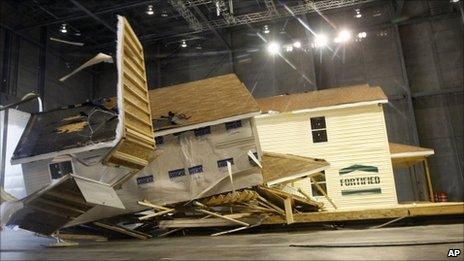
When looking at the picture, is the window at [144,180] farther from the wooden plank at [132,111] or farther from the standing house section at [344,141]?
the standing house section at [344,141]

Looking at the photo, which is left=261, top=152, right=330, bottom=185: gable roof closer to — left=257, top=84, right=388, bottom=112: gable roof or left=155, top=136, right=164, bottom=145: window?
left=155, top=136, right=164, bottom=145: window

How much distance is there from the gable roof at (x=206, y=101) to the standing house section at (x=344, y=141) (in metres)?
5.30

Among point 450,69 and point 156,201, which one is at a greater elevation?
point 450,69

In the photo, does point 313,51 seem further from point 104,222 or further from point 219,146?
point 104,222

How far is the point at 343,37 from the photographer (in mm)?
24828

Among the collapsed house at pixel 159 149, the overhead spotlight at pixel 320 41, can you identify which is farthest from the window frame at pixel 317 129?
the overhead spotlight at pixel 320 41

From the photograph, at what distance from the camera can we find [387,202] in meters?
16.5

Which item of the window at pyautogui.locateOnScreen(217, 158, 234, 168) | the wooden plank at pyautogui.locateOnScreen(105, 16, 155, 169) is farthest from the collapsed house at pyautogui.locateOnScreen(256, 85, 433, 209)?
the wooden plank at pyautogui.locateOnScreen(105, 16, 155, 169)

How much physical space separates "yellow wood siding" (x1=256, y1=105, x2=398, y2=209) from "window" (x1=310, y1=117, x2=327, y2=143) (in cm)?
19

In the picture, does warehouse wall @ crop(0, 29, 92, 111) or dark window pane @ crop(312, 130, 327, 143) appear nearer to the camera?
dark window pane @ crop(312, 130, 327, 143)

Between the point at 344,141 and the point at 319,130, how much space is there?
1392mm

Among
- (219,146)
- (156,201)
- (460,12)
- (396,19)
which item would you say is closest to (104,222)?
(156,201)

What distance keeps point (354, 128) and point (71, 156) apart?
43.8ft

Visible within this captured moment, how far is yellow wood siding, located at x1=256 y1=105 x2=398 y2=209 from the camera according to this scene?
1678 centimetres
